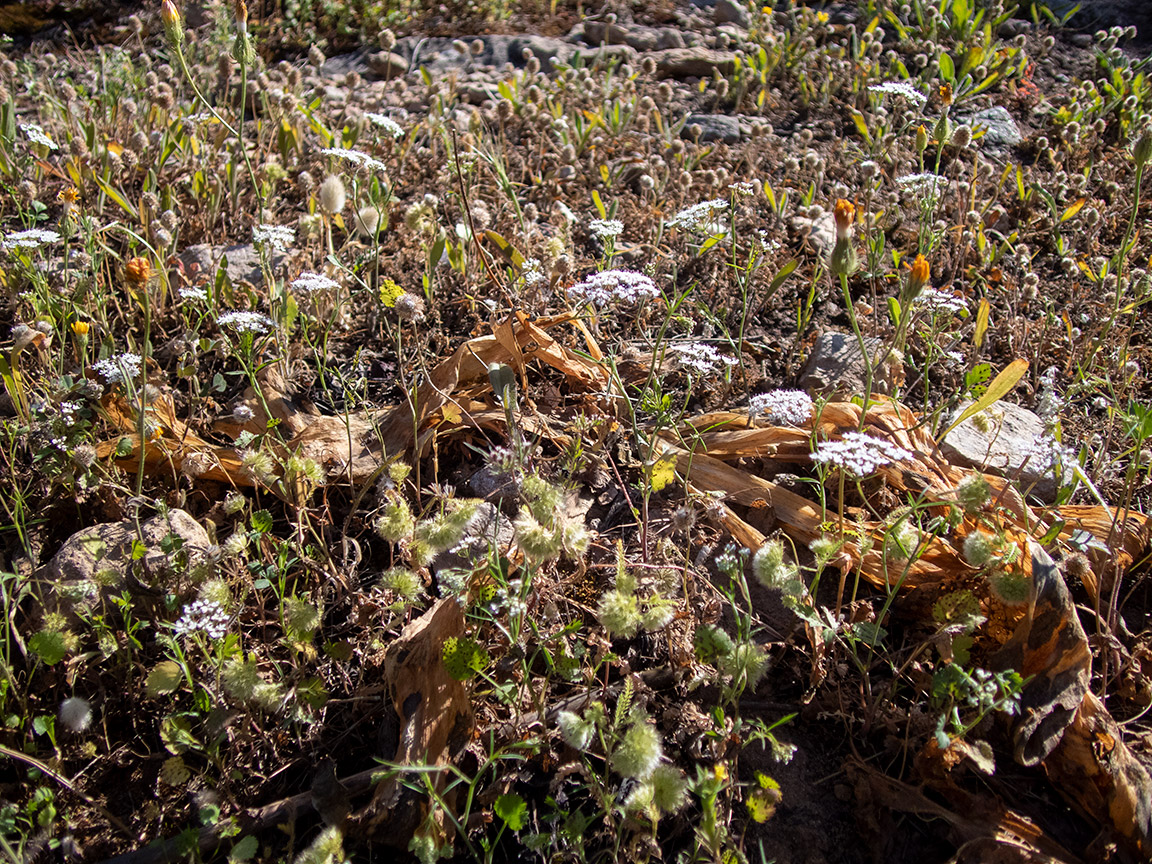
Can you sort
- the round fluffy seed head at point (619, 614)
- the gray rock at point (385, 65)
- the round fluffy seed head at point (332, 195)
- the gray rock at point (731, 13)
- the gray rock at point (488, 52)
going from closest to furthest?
the round fluffy seed head at point (619, 614), the round fluffy seed head at point (332, 195), the gray rock at point (385, 65), the gray rock at point (488, 52), the gray rock at point (731, 13)

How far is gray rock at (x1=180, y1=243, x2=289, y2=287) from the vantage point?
9.14 ft

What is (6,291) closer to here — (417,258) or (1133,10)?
(417,258)

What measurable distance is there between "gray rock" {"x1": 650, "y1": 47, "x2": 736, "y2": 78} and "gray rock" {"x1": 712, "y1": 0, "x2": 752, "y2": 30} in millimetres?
748

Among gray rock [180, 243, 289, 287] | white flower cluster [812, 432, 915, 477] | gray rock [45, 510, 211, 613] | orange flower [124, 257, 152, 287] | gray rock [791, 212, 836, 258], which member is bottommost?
gray rock [45, 510, 211, 613]

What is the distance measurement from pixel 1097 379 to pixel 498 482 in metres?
1.67

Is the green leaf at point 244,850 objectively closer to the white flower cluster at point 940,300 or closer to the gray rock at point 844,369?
the gray rock at point 844,369

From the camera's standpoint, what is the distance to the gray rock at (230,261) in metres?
2.79

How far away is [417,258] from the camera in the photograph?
2.96m

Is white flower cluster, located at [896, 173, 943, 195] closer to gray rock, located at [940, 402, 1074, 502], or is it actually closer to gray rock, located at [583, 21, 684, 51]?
gray rock, located at [940, 402, 1074, 502]

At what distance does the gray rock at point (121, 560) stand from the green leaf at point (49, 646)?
4.6 inches

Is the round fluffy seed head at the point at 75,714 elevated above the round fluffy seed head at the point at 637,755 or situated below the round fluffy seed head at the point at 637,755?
below

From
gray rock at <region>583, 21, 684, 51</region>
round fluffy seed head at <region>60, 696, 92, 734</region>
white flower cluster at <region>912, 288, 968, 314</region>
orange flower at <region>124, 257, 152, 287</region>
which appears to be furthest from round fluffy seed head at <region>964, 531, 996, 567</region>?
gray rock at <region>583, 21, 684, 51</region>

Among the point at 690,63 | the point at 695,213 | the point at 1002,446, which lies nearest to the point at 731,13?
the point at 690,63

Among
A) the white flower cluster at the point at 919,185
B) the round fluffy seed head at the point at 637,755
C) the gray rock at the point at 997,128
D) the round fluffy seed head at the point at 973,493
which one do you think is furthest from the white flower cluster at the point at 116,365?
the gray rock at the point at 997,128
